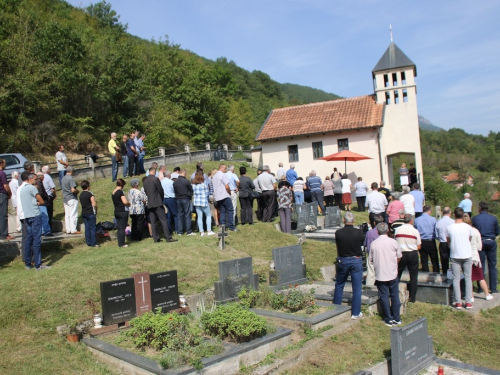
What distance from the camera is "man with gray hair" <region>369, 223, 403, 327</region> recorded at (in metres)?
7.89

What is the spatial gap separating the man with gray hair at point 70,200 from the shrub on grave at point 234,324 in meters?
6.42

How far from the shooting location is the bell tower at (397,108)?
26.4m

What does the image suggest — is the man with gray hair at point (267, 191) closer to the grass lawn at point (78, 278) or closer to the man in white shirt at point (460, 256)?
the grass lawn at point (78, 278)

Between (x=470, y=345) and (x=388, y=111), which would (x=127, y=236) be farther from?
(x=388, y=111)

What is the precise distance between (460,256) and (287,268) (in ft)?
12.5

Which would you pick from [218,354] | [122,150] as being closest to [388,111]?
[122,150]

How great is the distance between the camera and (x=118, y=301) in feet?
23.7

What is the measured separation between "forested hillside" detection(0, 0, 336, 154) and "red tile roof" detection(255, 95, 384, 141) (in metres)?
8.87

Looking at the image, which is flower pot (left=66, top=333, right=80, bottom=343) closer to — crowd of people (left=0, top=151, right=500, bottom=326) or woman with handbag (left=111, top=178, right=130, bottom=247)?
crowd of people (left=0, top=151, right=500, bottom=326)

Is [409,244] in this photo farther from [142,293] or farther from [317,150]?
[317,150]

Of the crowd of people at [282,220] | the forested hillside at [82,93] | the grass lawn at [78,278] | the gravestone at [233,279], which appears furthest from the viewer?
the forested hillside at [82,93]

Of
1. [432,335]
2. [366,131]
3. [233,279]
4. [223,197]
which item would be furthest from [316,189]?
[366,131]

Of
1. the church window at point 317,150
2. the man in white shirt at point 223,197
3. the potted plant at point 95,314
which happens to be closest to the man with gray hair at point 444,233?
the man in white shirt at point 223,197

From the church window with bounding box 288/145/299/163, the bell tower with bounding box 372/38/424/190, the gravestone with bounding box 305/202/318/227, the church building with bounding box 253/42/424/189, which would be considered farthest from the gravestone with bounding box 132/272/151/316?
the church window with bounding box 288/145/299/163
